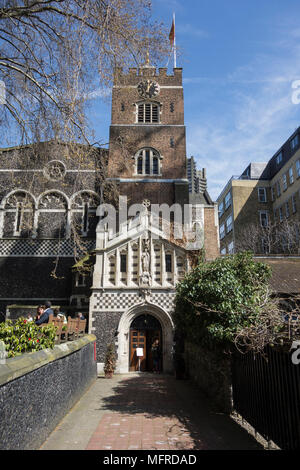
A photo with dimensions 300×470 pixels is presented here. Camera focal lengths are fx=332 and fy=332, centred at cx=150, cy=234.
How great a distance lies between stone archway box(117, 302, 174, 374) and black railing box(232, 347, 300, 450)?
9308mm

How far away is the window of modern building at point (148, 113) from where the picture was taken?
87.1ft

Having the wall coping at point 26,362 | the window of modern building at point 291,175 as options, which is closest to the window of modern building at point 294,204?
the window of modern building at point 291,175

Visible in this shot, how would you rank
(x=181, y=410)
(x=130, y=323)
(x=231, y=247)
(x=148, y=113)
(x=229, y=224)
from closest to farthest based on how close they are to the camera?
(x=181, y=410) → (x=130, y=323) → (x=148, y=113) → (x=231, y=247) → (x=229, y=224)

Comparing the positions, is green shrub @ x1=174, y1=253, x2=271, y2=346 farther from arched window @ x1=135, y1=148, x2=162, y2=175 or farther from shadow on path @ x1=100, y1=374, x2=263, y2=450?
arched window @ x1=135, y1=148, x2=162, y2=175

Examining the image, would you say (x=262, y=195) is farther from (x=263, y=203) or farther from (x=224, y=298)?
(x=224, y=298)

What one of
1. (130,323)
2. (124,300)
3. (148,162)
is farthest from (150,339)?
(148,162)

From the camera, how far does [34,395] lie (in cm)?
596

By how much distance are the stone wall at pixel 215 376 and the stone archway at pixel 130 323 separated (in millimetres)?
3408

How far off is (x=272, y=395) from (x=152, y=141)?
2191 cm

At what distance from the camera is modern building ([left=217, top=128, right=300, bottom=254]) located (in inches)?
1476

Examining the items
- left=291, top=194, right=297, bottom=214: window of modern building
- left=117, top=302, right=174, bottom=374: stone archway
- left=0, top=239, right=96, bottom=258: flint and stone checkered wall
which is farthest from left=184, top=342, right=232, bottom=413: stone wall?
left=291, top=194, right=297, bottom=214: window of modern building

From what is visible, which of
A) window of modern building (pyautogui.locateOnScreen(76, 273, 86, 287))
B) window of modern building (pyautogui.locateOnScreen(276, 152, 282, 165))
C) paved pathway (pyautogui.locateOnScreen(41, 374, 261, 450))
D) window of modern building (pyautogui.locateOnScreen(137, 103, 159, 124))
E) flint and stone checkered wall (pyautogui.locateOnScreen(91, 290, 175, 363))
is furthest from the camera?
window of modern building (pyautogui.locateOnScreen(276, 152, 282, 165))

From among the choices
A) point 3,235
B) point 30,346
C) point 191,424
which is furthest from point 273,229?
point 30,346
